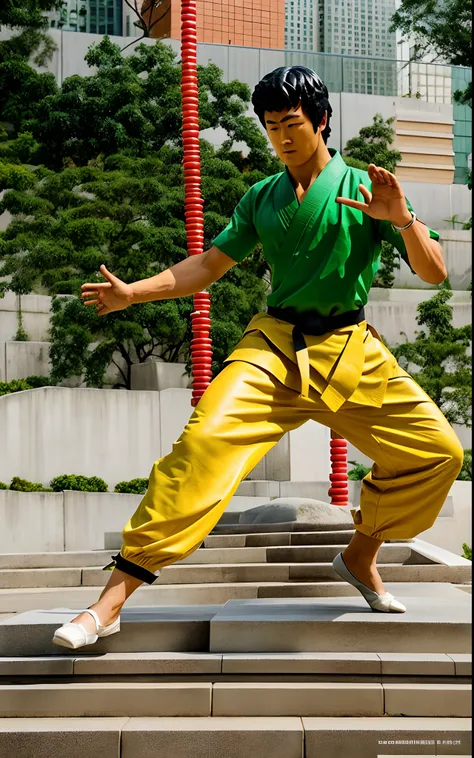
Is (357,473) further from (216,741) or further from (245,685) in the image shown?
(216,741)

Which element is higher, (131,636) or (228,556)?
(131,636)

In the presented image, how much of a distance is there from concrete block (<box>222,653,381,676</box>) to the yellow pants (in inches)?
16.8

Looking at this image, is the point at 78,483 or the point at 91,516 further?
the point at 78,483

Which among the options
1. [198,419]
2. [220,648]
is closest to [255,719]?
[220,648]

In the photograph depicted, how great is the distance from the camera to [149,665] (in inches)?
135

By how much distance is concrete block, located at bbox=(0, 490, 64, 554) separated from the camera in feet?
45.8

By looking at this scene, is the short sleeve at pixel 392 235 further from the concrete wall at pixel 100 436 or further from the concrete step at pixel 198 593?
the concrete wall at pixel 100 436

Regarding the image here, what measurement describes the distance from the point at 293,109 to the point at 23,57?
806 inches

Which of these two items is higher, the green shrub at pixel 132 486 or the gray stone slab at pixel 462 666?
the gray stone slab at pixel 462 666

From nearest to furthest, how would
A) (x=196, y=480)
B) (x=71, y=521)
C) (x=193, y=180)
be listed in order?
(x=196, y=480) → (x=193, y=180) → (x=71, y=521)

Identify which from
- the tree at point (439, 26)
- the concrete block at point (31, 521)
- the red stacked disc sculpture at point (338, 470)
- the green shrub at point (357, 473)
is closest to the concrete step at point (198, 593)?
the red stacked disc sculpture at point (338, 470)

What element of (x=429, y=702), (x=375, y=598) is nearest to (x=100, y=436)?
(x=375, y=598)

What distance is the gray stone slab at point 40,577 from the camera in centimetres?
798

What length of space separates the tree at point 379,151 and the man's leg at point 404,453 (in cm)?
1846
